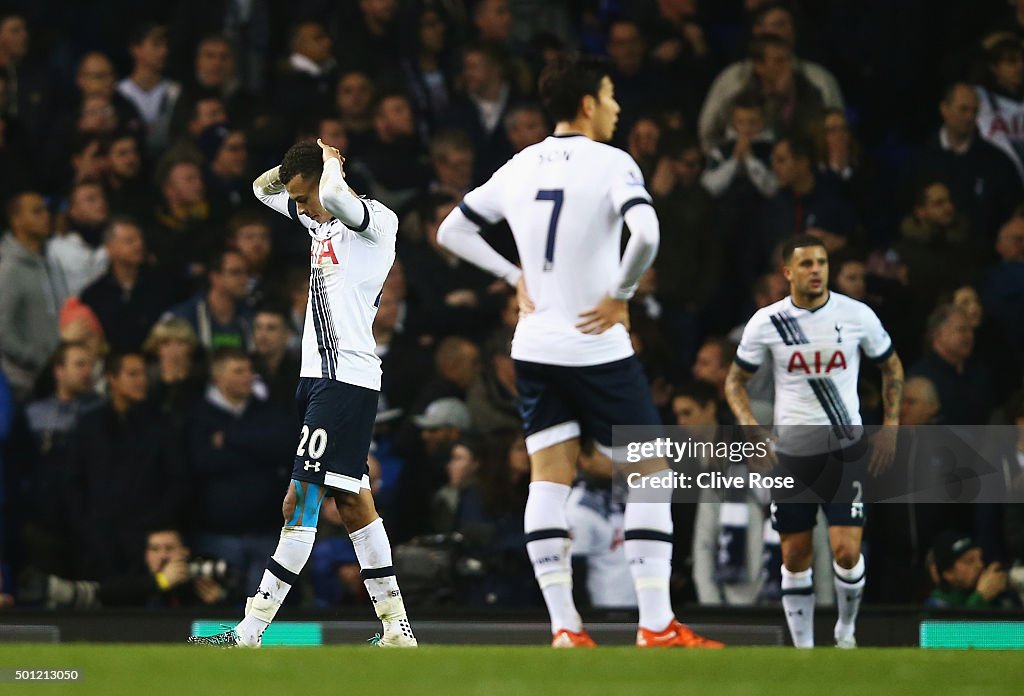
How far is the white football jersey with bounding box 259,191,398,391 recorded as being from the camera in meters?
8.74

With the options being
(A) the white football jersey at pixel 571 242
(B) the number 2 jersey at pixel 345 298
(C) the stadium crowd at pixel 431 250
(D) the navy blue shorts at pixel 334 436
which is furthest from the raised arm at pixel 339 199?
(C) the stadium crowd at pixel 431 250

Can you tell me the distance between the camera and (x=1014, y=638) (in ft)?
34.9

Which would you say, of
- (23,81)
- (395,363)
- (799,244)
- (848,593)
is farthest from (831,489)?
(23,81)

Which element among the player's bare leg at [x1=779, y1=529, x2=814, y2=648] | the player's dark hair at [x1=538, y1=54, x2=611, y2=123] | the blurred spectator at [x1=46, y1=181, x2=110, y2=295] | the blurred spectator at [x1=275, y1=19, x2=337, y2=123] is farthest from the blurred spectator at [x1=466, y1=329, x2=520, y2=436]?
the player's dark hair at [x1=538, y1=54, x2=611, y2=123]

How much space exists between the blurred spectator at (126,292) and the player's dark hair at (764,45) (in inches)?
190

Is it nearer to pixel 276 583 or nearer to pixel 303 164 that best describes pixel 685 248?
pixel 303 164

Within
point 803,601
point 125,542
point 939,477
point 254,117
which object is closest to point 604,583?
point 803,601

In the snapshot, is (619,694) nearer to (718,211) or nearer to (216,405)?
(216,405)

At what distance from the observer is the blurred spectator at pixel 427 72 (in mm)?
15086

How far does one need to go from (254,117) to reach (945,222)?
5.41m

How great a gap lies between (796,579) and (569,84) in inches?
150

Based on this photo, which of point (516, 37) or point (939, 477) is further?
point (516, 37)

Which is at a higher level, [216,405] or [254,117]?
[254,117]

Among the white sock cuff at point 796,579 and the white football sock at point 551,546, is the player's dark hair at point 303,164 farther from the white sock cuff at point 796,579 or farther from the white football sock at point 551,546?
the white sock cuff at point 796,579
